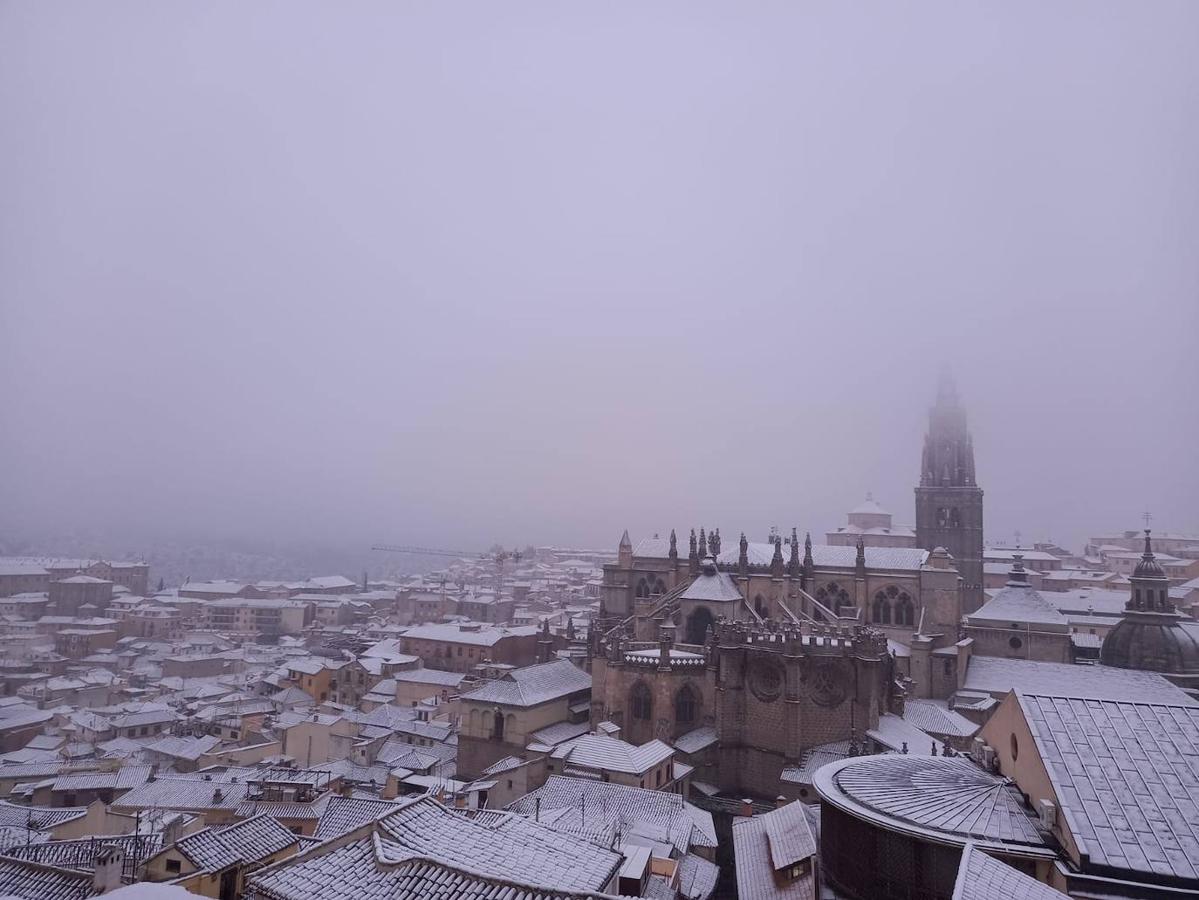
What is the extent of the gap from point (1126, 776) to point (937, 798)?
3306mm

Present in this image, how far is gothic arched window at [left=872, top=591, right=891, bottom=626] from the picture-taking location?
5012 cm

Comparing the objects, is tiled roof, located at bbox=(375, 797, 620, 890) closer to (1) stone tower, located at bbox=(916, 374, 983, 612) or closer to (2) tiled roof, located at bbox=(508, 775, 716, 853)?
(2) tiled roof, located at bbox=(508, 775, 716, 853)

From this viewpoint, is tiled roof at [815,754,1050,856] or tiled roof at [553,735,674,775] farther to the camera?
tiled roof at [553,735,674,775]

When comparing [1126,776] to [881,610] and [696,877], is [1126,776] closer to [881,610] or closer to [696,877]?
[696,877]

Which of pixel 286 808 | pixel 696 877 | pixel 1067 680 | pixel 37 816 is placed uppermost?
pixel 1067 680

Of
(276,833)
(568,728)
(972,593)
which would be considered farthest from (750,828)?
(972,593)

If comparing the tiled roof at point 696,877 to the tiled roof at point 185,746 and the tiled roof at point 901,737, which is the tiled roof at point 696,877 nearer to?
the tiled roof at point 901,737

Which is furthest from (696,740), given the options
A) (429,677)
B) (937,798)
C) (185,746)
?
(429,677)

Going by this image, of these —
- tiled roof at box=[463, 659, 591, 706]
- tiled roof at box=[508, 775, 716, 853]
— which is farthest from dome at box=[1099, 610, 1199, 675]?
tiled roof at box=[463, 659, 591, 706]

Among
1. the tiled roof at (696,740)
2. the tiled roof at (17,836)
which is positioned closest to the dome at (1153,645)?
the tiled roof at (696,740)

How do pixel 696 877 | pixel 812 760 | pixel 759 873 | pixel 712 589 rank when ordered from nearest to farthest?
1. pixel 759 873
2. pixel 696 877
3. pixel 812 760
4. pixel 712 589

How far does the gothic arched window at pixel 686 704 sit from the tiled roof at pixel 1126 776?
942 inches

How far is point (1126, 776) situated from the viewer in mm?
13953

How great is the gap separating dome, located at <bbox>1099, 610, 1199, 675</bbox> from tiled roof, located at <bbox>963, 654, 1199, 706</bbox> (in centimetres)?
128
